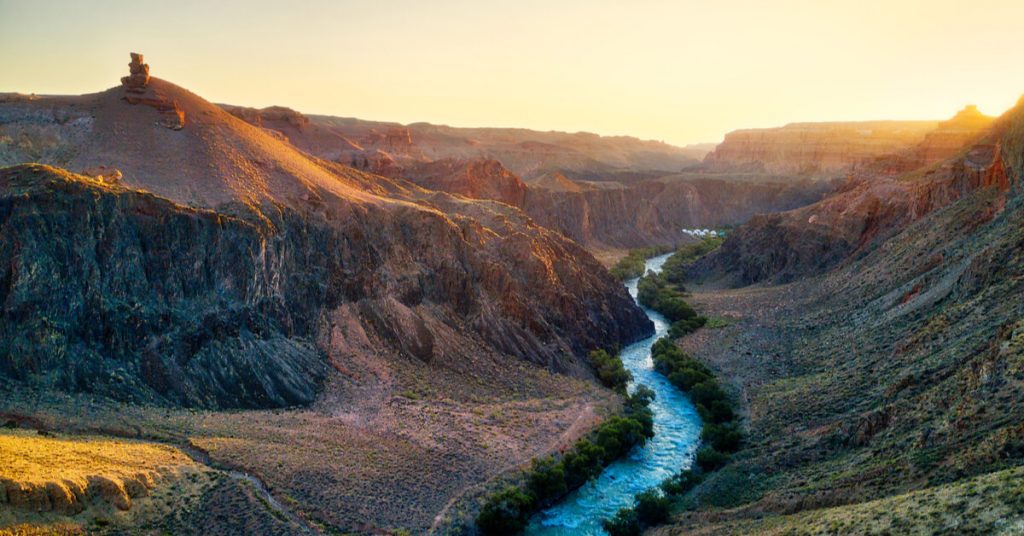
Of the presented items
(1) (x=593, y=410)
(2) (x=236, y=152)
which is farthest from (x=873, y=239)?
(2) (x=236, y=152)

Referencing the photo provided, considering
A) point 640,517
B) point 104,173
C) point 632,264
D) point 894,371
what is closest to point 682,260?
point 632,264

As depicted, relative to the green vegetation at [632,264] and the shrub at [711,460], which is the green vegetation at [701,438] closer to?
the shrub at [711,460]

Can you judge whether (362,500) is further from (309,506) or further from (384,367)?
(384,367)

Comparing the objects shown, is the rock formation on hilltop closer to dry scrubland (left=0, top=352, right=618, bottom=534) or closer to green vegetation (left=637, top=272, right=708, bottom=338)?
green vegetation (left=637, top=272, right=708, bottom=338)

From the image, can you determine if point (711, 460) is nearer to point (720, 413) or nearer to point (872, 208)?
point (720, 413)

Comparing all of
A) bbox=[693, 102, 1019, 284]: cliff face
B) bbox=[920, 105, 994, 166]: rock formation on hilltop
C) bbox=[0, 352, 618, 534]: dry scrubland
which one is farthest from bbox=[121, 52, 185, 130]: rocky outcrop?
bbox=[920, 105, 994, 166]: rock formation on hilltop
